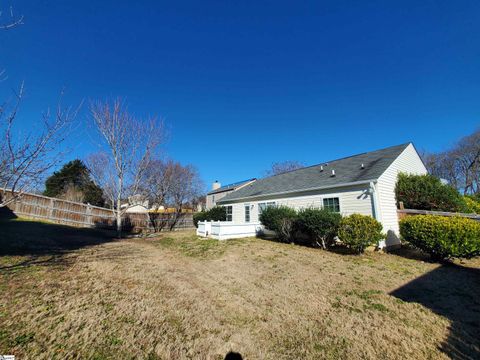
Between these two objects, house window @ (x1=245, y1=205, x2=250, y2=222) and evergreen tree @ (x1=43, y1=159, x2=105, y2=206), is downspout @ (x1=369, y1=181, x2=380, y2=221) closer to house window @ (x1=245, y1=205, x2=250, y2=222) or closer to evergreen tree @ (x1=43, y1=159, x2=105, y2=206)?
house window @ (x1=245, y1=205, x2=250, y2=222)

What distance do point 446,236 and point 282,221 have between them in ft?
20.9

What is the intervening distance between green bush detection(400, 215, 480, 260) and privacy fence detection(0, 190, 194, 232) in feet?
61.8

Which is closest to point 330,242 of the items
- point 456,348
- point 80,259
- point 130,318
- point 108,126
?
point 456,348

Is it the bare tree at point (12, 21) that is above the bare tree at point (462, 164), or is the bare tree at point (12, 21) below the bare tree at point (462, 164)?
below

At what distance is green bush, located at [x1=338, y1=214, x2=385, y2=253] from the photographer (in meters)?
8.25

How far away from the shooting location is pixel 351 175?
11617 millimetres

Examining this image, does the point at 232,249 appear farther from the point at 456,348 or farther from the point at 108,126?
the point at 108,126

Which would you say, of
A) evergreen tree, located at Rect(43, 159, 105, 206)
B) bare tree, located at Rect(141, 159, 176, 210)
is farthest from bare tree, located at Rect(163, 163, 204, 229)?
evergreen tree, located at Rect(43, 159, 105, 206)

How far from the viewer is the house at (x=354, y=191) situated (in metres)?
10.0

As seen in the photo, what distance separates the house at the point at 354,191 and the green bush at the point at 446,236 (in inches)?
73.3

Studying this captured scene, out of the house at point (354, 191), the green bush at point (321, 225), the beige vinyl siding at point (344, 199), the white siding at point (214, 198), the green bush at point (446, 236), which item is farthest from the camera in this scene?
the white siding at point (214, 198)

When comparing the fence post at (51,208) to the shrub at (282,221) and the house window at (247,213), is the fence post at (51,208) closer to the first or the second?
the house window at (247,213)

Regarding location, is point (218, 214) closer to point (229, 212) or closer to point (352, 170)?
point (229, 212)

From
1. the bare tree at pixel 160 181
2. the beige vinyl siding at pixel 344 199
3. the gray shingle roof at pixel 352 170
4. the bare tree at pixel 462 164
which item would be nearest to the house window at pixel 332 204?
the beige vinyl siding at pixel 344 199
